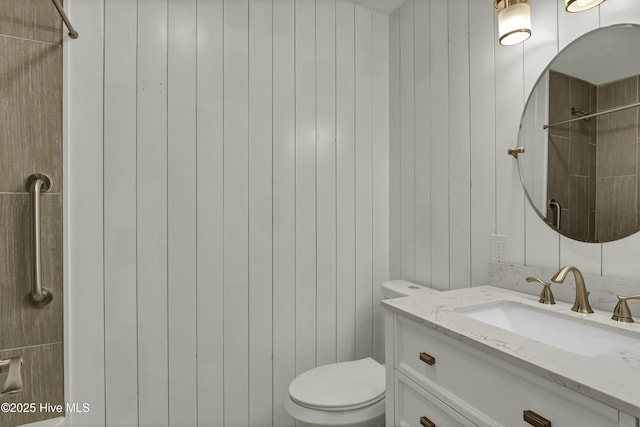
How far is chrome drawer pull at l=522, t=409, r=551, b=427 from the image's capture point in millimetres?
706

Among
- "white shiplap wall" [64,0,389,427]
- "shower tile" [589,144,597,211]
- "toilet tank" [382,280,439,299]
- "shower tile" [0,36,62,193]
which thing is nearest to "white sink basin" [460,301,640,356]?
"shower tile" [589,144,597,211]

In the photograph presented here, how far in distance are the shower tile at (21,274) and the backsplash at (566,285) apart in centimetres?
180

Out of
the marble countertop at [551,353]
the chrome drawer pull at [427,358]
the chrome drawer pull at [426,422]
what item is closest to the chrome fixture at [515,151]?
the marble countertop at [551,353]

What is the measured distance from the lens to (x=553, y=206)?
1.25m

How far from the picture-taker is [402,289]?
1785mm

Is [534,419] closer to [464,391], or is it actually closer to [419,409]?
[464,391]

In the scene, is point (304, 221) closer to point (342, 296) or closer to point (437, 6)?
point (342, 296)

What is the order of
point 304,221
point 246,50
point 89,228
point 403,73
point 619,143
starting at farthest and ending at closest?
point 403,73 → point 304,221 → point 246,50 → point 89,228 → point 619,143

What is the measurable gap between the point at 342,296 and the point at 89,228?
130 cm

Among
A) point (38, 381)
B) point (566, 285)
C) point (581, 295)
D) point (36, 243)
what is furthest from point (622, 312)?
point (38, 381)

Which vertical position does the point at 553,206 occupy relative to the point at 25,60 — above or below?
below

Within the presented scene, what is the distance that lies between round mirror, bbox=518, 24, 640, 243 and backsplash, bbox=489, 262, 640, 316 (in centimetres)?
14

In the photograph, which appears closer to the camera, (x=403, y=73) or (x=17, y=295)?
(x=17, y=295)

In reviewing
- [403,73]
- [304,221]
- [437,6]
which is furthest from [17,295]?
[437,6]
